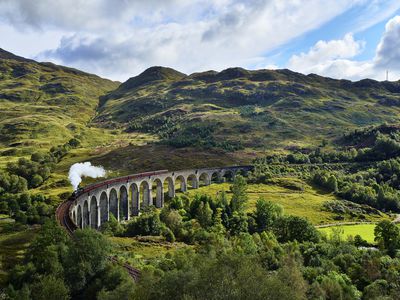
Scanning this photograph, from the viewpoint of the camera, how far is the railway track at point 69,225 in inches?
1944

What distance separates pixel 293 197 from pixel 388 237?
47.7 meters

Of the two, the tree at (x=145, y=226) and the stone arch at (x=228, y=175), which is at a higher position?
the stone arch at (x=228, y=175)

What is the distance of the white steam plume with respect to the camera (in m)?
94.9

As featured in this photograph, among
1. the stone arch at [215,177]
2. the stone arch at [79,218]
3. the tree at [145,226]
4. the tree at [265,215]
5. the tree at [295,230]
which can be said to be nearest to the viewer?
the stone arch at [79,218]

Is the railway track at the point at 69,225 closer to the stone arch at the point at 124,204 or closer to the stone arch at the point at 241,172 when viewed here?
the stone arch at the point at 124,204

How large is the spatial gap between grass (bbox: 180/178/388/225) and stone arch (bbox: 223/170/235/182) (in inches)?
293

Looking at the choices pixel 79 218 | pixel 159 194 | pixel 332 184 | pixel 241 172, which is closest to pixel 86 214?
pixel 79 218

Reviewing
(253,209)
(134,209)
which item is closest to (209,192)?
(253,209)

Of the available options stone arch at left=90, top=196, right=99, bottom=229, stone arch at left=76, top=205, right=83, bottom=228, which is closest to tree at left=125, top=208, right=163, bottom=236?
stone arch at left=90, top=196, right=99, bottom=229

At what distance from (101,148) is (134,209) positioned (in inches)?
3802

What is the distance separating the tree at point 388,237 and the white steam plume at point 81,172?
220 feet

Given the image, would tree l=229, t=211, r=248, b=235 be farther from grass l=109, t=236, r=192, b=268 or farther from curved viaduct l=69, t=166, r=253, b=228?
curved viaduct l=69, t=166, r=253, b=228

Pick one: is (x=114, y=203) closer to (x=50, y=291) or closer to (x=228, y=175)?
(x=50, y=291)

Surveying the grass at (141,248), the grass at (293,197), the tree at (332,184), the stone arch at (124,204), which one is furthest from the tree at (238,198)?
the tree at (332,184)
